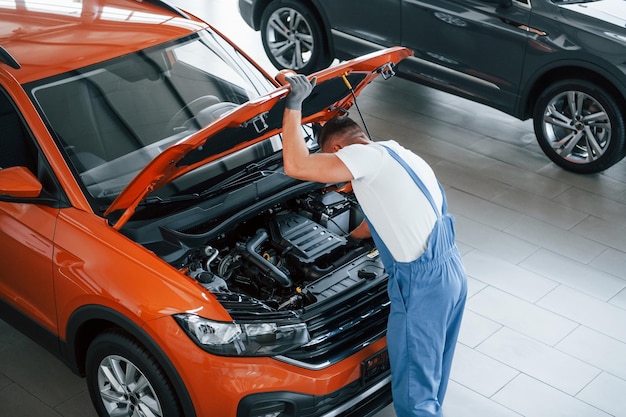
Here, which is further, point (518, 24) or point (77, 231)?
point (518, 24)

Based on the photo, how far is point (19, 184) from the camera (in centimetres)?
362

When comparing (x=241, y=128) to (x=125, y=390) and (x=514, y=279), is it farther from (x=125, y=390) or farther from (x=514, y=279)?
(x=514, y=279)

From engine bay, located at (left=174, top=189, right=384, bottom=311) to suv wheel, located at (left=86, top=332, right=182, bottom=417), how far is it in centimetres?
39

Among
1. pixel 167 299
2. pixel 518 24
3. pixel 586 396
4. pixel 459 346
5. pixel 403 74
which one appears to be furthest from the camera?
pixel 403 74

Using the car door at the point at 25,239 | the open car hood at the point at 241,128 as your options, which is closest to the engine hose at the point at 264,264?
the open car hood at the point at 241,128

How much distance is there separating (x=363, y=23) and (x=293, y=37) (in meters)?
0.84

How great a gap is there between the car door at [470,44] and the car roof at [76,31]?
2553 millimetres

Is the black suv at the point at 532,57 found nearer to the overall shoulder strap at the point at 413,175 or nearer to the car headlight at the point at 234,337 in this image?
the overall shoulder strap at the point at 413,175

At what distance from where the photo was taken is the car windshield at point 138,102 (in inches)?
154

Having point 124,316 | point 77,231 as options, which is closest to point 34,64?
point 77,231

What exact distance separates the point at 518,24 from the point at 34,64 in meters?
3.66

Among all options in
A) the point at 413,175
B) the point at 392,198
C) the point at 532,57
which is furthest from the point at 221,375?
the point at 532,57

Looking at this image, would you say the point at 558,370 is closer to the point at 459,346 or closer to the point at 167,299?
the point at 459,346

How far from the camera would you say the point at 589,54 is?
6.05 meters
